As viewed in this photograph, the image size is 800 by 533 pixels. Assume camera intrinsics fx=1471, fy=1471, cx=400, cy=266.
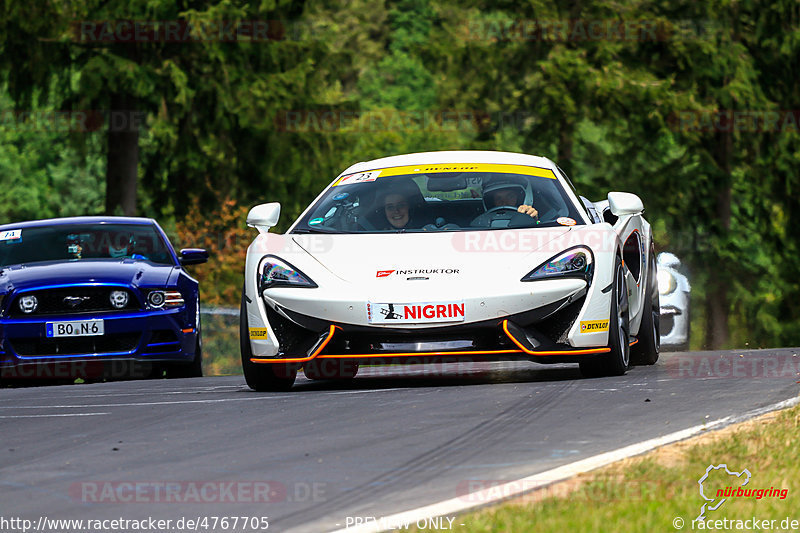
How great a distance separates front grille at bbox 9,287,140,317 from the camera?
12.1 m

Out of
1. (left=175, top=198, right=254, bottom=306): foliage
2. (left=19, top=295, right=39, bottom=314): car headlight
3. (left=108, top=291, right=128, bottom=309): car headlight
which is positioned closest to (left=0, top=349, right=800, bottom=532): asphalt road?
(left=19, top=295, right=39, bottom=314): car headlight

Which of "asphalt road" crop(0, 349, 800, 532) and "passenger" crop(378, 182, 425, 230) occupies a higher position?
"passenger" crop(378, 182, 425, 230)

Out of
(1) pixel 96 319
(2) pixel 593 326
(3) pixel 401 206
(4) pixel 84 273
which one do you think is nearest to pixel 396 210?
(3) pixel 401 206

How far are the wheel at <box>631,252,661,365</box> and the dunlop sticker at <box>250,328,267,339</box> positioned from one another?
3184mm

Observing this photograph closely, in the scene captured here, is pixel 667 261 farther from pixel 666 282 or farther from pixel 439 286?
pixel 439 286

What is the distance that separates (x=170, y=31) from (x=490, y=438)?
21919 mm

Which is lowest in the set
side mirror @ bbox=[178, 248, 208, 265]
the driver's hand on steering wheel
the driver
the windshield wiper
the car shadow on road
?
the car shadow on road

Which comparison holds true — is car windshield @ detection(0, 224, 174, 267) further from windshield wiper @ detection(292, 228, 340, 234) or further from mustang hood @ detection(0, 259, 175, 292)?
windshield wiper @ detection(292, 228, 340, 234)

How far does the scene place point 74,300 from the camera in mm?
12148

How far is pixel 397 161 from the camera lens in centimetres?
1091

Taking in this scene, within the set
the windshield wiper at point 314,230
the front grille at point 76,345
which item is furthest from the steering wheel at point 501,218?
the front grille at point 76,345

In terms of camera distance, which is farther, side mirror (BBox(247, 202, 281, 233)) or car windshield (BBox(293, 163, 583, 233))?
side mirror (BBox(247, 202, 281, 233))

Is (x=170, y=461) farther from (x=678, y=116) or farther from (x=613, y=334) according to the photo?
(x=678, y=116)

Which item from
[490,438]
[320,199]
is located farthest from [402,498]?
[320,199]
